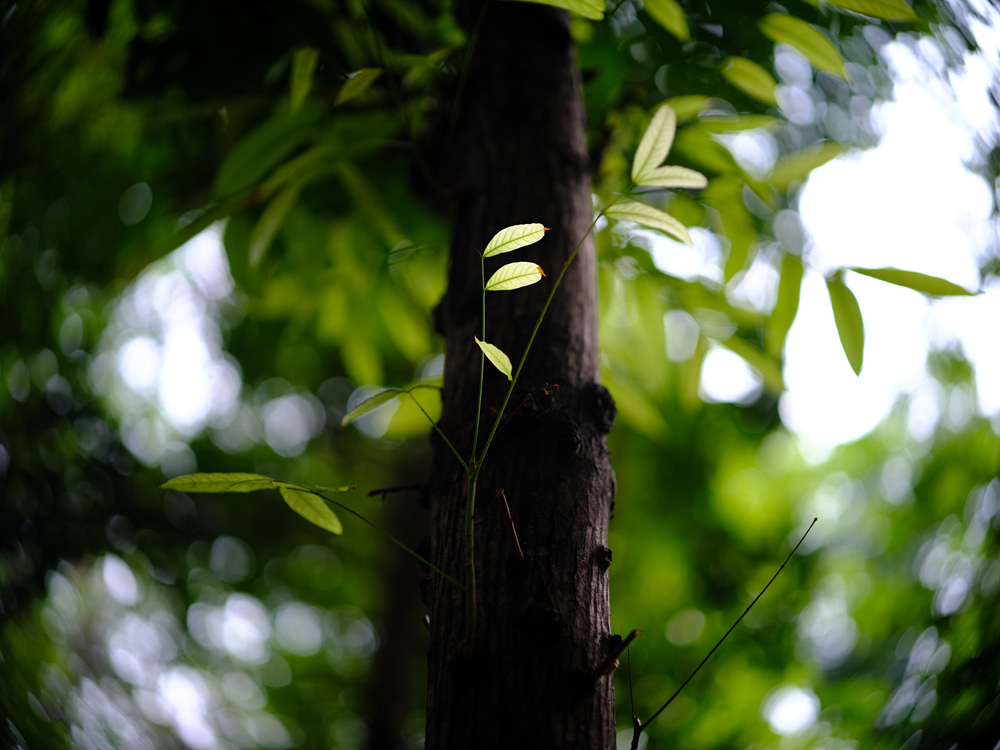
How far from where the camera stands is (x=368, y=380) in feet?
3.33

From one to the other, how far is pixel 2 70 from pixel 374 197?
531 mm

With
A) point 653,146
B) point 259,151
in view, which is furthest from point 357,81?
point 653,146

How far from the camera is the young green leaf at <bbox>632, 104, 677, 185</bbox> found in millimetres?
476

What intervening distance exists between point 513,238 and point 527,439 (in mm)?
152

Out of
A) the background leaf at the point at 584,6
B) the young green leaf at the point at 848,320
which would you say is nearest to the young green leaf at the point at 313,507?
the background leaf at the point at 584,6

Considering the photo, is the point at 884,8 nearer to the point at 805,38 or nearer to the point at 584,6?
the point at 805,38

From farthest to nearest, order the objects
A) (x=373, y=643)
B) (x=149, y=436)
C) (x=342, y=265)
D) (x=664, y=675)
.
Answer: (x=373, y=643) → (x=149, y=436) → (x=664, y=675) → (x=342, y=265)

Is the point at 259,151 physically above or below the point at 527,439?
above

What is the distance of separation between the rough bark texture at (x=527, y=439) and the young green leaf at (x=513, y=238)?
93 millimetres

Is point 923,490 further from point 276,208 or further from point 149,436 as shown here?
point 149,436

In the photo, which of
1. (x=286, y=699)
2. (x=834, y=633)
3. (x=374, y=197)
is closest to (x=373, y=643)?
(x=286, y=699)

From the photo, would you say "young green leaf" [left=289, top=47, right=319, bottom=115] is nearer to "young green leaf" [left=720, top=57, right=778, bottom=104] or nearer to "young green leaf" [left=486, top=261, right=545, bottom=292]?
"young green leaf" [left=486, top=261, right=545, bottom=292]

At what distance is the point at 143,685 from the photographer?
135 centimetres

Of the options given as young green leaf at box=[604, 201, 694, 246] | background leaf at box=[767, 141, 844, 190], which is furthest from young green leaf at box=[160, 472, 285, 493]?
background leaf at box=[767, 141, 844, 190]
